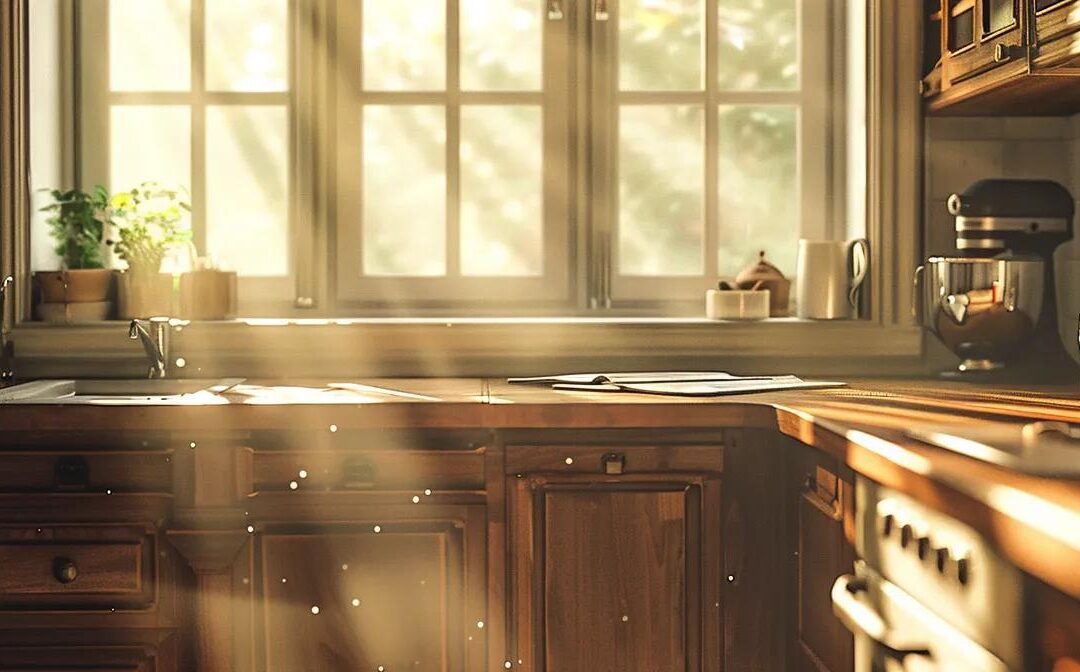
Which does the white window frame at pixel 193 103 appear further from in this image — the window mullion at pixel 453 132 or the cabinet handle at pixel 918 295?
the cabinet handle at pixel 918 295

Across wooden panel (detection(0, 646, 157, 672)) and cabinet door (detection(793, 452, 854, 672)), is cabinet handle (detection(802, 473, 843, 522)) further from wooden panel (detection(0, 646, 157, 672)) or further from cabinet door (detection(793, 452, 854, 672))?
wooden panel (detection(0, 646, 157, 672))

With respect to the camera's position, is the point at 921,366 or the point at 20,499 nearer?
the point at 20,499

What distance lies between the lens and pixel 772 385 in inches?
86.0

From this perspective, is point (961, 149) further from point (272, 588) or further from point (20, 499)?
point (20, 499)

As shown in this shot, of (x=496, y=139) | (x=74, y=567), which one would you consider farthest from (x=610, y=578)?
(x=496, y=139)

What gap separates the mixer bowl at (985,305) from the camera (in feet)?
7.29

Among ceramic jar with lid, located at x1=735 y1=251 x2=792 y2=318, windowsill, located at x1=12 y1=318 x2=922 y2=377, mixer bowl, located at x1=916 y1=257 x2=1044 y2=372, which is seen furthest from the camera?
ceramic jar with lid, located at x1=735 y1=251 x2=792 y2=318

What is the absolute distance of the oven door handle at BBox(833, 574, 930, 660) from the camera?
1351 mm

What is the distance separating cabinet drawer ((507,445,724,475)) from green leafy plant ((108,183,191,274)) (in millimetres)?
1062

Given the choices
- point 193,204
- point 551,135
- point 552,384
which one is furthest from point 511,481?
point 193,204

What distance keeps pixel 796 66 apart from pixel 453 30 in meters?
0.82

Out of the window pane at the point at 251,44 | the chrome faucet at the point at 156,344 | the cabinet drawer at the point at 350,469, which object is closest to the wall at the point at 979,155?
the cabinet drawer at the point at 350,469

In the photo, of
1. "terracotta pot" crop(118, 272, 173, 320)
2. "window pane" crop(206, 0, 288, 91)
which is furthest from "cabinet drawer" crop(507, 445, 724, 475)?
"window pane" crop(206, 0, 288, 91)

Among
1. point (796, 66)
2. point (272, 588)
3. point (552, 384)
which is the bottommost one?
point (272, 588)
